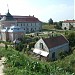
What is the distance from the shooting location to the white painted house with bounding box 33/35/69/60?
90.2 ft

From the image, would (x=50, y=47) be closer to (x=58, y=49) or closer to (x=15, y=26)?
(x=58, y=49)

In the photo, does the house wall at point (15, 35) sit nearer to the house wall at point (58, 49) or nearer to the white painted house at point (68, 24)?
the house wall at point (58, 49)

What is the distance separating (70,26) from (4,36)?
1152 inches

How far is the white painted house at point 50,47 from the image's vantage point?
90.2 feet

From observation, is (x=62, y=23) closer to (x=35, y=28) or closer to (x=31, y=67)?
(x=35, y=28)

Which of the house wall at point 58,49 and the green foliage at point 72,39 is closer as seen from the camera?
the house wall at point 58,49

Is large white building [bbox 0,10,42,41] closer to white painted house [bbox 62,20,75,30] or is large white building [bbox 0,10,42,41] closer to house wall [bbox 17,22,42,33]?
house wall [bbox 17,22,42,33]

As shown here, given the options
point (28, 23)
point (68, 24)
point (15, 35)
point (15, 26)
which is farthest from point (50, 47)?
point (68, 24)

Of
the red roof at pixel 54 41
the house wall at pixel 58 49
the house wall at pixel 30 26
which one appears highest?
the house wall at pixel 30 26

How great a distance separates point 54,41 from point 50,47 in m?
2.40

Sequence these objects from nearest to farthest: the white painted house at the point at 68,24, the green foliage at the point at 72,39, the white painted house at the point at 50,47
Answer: the white painted house at the point at 50,47 < the green foliage at the point at 72,39 < the white painted house at the point at 68,24

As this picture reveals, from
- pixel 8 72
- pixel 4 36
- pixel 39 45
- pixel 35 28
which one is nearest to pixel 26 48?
pixel 39 45

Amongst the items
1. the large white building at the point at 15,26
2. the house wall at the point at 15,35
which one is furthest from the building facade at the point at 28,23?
the house wall at the point at 15,35

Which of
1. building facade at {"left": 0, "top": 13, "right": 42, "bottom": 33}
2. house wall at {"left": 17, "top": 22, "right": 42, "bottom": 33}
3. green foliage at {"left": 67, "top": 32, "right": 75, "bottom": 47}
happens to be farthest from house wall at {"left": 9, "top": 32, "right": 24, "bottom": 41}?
house wall at {"left": 17, "top": 22, "right": 42, "bottom": 33}
